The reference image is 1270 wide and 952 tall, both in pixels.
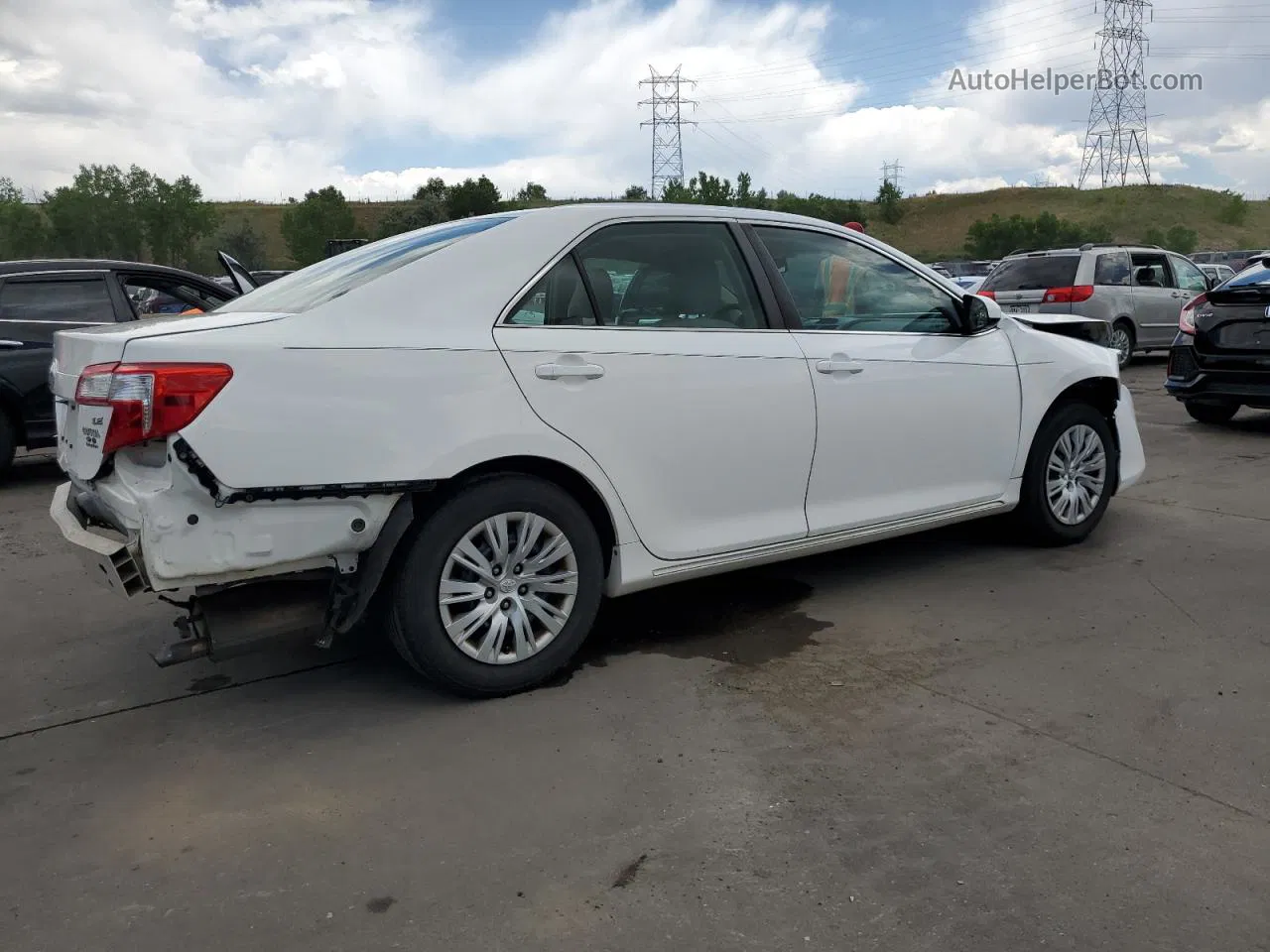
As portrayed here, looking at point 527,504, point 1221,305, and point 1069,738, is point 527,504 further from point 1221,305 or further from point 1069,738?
point 1221,305

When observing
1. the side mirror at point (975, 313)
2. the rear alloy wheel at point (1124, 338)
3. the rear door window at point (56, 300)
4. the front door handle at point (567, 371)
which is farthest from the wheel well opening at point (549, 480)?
the rear alloy wheel at point (1124, 338)

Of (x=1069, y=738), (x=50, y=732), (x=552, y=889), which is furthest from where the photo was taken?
(x=50, y=732)

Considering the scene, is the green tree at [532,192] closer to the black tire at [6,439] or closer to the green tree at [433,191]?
the green tree at [433,191]

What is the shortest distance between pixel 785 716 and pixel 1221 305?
7.43 meters

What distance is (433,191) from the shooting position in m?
75.9

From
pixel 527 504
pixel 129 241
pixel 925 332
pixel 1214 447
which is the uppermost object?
pixel 129 241

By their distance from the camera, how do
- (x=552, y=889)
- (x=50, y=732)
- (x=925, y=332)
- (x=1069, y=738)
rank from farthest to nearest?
1. (x=925, y=332)
2. (x=50, y=732)
3. (x=1069, y=738)
4. (x=552, y=889)

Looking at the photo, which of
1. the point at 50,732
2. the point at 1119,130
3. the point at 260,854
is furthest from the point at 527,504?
the point at 1119,130

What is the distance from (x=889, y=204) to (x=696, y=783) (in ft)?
348

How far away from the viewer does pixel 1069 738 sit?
3.34 m

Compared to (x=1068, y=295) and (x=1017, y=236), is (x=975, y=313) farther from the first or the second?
(x=1017, y=236)

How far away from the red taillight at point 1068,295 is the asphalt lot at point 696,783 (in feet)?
33.5

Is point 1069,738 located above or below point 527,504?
below

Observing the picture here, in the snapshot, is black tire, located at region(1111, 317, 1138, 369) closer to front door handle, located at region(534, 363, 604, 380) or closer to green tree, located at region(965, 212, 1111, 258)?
front door handle, located at region(534, 363, 604, 380)
